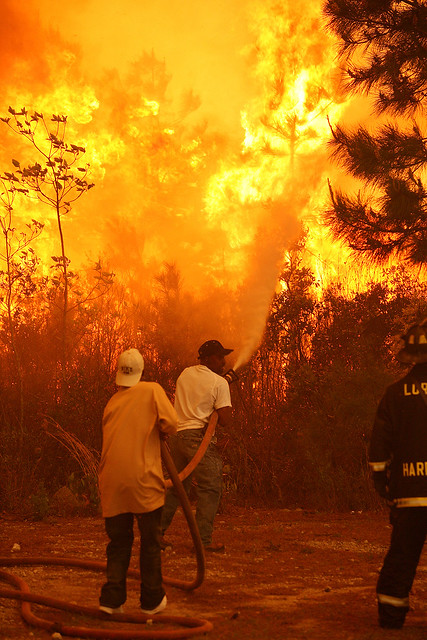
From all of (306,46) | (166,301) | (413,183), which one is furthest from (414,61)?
(166,301)

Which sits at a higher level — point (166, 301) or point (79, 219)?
point (79, 219)

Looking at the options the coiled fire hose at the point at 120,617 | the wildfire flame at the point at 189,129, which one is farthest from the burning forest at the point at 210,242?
the coiled fire hose at the point at 120,617

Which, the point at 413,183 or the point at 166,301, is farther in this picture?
the point at 166,301

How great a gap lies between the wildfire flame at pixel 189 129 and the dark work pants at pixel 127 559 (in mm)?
11054

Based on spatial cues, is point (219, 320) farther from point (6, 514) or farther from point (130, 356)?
point (130, 356)

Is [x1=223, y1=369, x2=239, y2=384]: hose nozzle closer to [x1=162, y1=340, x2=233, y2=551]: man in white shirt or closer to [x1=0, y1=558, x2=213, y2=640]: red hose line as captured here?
[x1=162, y1=340, x2=233, y2=551]: man in white shirt

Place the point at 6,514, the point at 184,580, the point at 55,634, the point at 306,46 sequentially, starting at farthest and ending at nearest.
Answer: the point at 306,46 → the point at 6,514 → the point at 184,580 → the point at 55,634

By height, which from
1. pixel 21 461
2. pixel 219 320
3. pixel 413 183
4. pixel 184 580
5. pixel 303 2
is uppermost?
pixel 303 2

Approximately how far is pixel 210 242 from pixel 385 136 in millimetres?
7494

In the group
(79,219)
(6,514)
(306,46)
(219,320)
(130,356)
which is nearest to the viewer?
(130,356)

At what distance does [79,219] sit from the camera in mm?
22688

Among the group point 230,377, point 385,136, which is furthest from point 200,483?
point 385,136

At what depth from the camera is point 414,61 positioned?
45.8ft

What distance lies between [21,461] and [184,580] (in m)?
5.76
